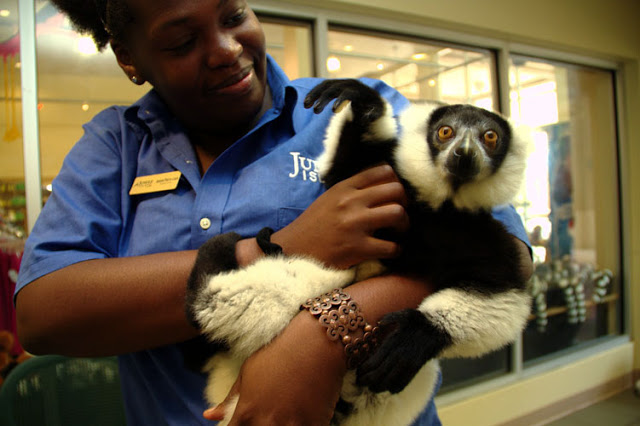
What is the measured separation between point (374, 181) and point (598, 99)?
16.0ft

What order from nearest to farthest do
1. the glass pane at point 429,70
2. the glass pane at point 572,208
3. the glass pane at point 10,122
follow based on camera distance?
1. the glass pane at point 10,122
2. the glass pane at point 429,70
3. the glass pane at point 572,208

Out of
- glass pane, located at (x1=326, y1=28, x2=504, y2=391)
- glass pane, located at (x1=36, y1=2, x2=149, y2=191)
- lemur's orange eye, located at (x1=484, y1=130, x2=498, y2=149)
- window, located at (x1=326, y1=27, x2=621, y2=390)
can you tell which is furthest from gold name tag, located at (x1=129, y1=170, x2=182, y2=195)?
window, located at (x1=326, y1=27, x2=621, y2=390)

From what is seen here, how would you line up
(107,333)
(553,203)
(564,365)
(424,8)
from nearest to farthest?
(107,333) < (424,8) < (564,365) < (553,203)

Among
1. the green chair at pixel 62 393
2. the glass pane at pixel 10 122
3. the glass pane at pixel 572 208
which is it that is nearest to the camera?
the green chair at pixel 62 393

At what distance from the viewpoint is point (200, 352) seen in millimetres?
A: 1031

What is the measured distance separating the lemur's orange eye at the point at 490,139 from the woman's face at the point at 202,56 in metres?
0.65

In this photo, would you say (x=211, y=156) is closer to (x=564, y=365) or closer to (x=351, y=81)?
(x=351, y=81)

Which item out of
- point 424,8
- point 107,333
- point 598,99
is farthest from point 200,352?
point 598,99

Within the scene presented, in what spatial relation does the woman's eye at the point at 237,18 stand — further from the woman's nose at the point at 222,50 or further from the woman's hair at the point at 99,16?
the woman's hair at the point at 99,16

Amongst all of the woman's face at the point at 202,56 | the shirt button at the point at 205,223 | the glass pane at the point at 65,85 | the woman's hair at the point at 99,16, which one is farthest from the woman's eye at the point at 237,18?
the glass pane at the point at 65,85

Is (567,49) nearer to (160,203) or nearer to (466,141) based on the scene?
(466,141)

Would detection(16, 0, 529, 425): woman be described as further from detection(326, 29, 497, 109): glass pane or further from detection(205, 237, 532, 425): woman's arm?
detection(326, 29, 497, 109): glass pane

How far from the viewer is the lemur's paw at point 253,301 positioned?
2.84 feet

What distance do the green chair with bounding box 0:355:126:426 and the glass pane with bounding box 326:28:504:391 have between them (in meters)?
2.21
